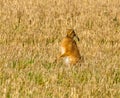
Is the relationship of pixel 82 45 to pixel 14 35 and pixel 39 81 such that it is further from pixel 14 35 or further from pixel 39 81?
pixel 39 81

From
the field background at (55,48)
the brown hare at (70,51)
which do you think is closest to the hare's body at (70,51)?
the brown hare at (70,51)

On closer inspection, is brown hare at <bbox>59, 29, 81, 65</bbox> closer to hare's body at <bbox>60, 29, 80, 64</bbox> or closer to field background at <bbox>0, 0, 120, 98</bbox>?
hare's body at <bbox>60, 29, 80, 64</bbox>

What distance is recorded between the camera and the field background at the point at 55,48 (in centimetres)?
701

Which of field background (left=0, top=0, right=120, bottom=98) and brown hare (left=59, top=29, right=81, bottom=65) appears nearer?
field background (left=0, top=0, right=120, bottom=98)

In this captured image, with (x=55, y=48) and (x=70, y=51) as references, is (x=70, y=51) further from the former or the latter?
(x=55, y=48)

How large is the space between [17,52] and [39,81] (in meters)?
2.23

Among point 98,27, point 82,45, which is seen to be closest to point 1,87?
point 82,45

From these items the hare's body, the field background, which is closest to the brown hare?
the hare's body

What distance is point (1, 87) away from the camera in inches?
265

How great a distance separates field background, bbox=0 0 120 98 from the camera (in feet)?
23.0

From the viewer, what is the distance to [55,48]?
1140cm

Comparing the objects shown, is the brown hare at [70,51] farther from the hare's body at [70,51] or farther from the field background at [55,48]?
the field background at [55,48]

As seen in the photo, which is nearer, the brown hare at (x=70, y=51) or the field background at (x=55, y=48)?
the field background at (x=55, y=48)

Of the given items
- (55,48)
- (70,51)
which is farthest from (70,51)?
(55,48)
